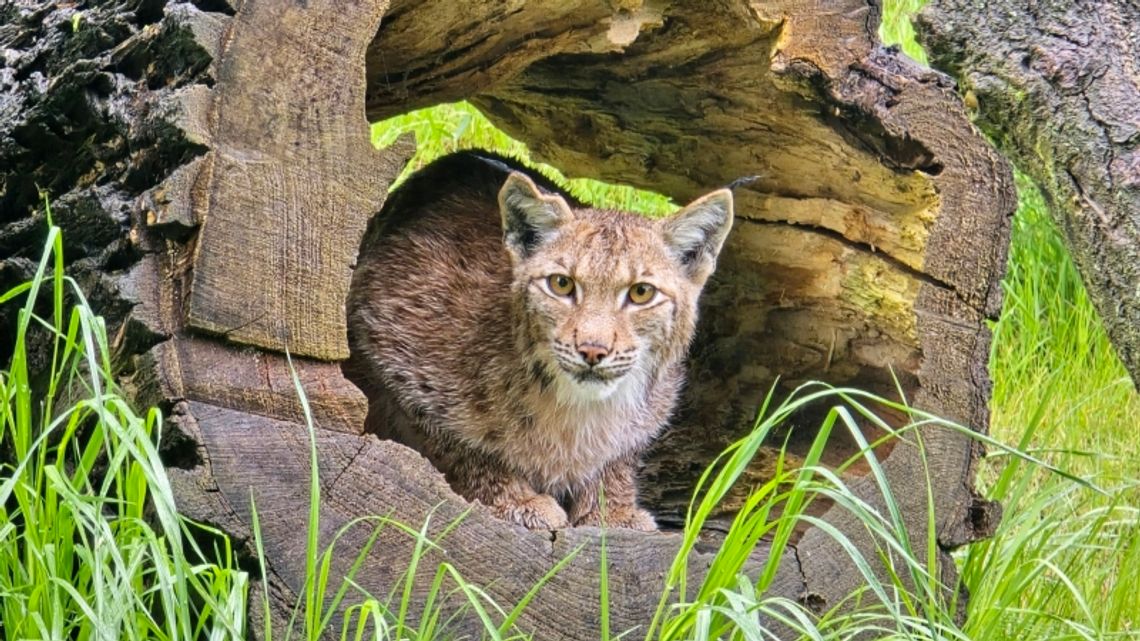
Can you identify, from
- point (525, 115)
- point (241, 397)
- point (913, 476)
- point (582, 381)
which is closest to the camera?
point (241, 397)

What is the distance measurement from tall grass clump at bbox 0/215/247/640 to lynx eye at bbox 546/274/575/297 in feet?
4.98

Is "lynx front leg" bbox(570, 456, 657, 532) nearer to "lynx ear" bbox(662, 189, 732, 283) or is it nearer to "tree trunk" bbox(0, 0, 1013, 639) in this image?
"tree trunk" bbox(0, 0, 1013, 639)

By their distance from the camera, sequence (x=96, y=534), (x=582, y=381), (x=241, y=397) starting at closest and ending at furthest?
(x=96, y=534), (x=241, y=397), (x=582, y=381)

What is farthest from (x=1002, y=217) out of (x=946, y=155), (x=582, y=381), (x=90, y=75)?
(x=90, y=75)

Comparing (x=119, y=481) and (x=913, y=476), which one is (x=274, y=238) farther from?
(x=913, y=476)

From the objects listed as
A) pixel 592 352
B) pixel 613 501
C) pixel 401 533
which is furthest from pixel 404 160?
pixel 613 501

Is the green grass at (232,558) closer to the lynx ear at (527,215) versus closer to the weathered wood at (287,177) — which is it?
the weathered wood at (287,177)

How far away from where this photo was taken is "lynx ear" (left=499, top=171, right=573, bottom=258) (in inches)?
187

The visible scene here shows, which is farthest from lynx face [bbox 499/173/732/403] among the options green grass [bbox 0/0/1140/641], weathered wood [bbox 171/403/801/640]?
weathered wood [bbox 171/403/801/640]

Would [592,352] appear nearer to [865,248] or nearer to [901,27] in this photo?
[865,248]

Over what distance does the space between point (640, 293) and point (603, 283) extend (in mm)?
134

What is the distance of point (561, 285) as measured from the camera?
4.74 m

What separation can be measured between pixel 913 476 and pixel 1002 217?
2.48 ft

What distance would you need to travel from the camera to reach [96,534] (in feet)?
10.1
